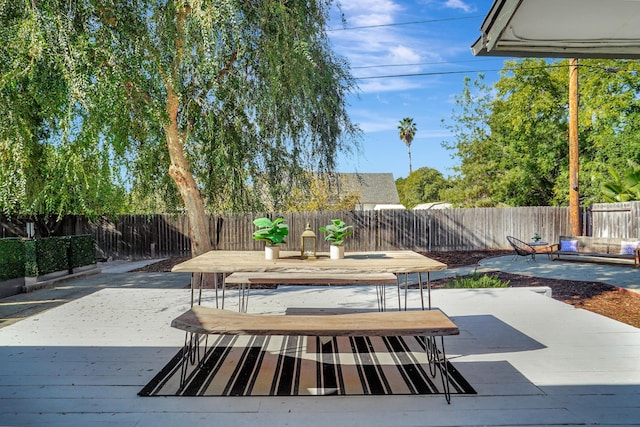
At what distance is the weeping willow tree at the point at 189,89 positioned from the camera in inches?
178

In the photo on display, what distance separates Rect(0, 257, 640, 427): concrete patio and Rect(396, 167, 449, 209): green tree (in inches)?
1282

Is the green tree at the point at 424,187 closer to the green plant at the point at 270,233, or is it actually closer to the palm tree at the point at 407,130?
the palm tree at the point at 407,130

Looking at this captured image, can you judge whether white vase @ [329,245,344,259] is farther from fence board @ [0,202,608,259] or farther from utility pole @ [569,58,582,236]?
utility pole @ [569,58,582,236]

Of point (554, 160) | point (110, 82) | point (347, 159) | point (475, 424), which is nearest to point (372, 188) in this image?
point (554, 160)

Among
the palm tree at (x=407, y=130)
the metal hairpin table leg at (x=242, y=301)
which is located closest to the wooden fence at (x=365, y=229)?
the metal hairpin table leg at (x=242, y=301)

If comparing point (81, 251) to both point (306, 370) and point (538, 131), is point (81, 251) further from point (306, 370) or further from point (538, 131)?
point (538, 131)

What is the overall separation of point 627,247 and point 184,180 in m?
9.02

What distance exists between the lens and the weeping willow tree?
4516 mm

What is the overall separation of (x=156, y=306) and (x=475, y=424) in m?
4.13

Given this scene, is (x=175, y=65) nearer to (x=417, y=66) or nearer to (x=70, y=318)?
(x=70, y=318)

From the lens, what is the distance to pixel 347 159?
244 inches

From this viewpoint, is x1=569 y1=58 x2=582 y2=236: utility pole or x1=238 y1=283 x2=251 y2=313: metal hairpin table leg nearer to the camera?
x1=238 y1=283 x2=251 y2=313: metal hairpin table leg

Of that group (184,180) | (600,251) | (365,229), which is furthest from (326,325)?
(365,229)

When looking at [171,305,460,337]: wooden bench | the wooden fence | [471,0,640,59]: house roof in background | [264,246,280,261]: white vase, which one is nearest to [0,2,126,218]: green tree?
[264,246,280,261]: white vase
